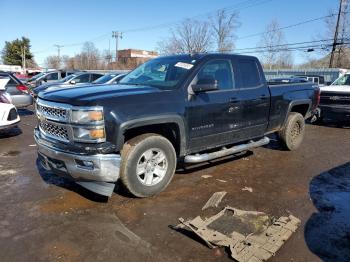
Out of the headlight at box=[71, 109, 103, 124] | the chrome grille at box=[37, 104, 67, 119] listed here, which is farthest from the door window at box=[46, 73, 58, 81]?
the headlight at box=[71, 109, 103, 124]

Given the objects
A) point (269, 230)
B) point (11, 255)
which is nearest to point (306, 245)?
point (269, 230)

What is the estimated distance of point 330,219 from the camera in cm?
414

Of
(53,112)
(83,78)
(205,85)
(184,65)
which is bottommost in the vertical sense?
(83,78)

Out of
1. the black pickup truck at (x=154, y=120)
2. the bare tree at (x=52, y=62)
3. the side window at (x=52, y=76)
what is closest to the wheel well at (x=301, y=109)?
the black pickup truck at (x=154, y=120)

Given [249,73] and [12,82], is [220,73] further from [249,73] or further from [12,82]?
[12,82]

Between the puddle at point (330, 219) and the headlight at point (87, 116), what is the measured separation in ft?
8.64

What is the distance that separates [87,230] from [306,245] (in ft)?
7.54

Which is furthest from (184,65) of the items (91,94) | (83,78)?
(83,78)

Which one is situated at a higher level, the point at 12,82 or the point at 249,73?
the point at 249,73

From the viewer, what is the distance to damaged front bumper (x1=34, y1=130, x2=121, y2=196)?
4000 mm

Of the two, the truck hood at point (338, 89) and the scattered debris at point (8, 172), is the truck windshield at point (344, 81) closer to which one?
the truck hood at point (338, 89)

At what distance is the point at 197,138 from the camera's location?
5.06 meters

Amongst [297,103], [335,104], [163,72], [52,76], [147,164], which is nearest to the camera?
[147,164]

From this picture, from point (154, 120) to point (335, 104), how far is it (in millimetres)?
8346
